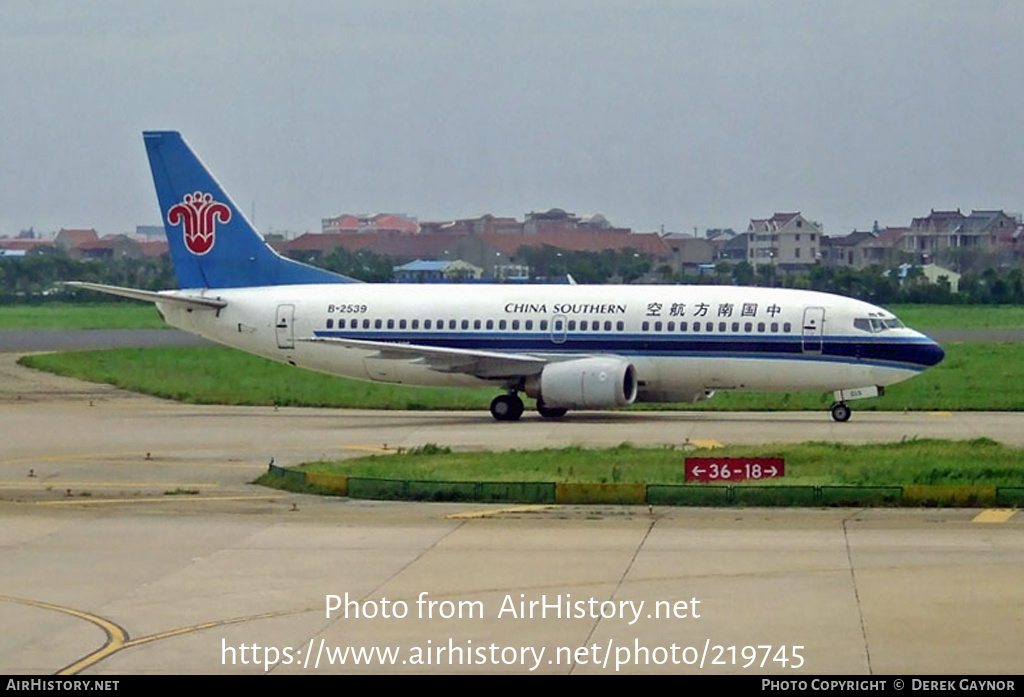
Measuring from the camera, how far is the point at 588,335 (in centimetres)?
4381

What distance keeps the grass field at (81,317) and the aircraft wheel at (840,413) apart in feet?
176

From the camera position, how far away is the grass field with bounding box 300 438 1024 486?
29.0 meters

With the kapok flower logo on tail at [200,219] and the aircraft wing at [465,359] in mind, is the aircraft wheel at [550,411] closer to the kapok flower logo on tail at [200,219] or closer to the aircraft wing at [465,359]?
the aircraft wing at [465,359]

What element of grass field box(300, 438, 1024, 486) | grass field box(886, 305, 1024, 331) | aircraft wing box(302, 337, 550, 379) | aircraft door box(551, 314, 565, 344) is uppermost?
aircraft door box(551, 314, 565, 344)

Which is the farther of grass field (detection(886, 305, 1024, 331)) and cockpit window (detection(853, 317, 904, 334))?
grass field (detection(886, 305, 1024, 331))

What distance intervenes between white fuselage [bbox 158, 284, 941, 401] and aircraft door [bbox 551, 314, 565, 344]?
2 centimetres

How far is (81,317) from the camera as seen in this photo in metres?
106

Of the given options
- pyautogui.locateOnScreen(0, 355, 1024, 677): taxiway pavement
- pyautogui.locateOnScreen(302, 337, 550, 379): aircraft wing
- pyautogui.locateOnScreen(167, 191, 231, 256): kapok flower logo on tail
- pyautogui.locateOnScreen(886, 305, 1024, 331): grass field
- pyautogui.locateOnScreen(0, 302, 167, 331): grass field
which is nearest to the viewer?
pyautogui.locateOnScreen(0, 355, 1024, 677): taxiway pavement

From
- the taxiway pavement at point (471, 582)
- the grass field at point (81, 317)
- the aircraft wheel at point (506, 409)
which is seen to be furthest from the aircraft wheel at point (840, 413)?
the grass field at point (81, 317)

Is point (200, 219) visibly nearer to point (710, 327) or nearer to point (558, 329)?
point (558, 329)

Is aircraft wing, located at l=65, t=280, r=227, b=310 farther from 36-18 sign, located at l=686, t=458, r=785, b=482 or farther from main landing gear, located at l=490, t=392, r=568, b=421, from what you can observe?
36-18 sign, located at l=686, t=458, r=785, b=482

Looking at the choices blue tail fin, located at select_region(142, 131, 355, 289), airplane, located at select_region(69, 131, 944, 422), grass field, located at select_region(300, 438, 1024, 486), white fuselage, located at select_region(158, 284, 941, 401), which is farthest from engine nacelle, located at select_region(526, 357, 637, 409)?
blue tail fin, located at select_region(142, 131, 355, 289)

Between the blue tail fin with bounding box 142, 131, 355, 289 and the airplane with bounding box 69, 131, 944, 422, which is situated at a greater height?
the blue tail fin with bounding box 142, 131, 355, 289
